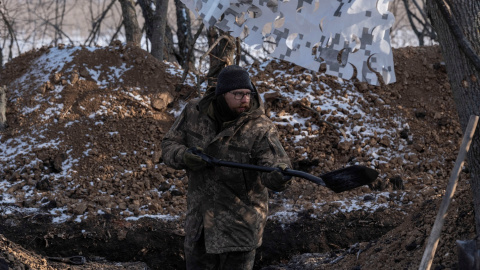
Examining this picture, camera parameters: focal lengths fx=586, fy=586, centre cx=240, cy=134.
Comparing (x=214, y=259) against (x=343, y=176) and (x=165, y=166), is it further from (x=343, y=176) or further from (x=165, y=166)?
(x=165, y=166)

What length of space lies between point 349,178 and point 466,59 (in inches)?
53.6

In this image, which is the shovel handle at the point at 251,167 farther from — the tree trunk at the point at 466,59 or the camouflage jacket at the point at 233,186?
the tree trunk at the point at 466,59

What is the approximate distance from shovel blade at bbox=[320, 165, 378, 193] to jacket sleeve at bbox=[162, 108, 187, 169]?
0.97m

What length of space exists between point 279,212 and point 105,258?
2.02m

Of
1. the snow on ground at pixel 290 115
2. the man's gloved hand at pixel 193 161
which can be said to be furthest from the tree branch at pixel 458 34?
the snow on ground at pixel 290 115

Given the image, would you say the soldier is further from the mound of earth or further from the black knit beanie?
the mound of earth

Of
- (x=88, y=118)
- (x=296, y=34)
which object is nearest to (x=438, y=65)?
(x=296, y=34)

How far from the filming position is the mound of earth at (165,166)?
621 centimetres

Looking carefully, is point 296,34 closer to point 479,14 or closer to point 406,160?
point 479,14

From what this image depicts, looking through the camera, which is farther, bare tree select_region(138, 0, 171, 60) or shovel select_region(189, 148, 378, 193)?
bare tree select_region(138, 0, 171, 60)

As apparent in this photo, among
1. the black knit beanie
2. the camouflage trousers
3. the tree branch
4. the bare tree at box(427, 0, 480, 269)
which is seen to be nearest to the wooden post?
the bare tree at box(427, 0, 480, 269)

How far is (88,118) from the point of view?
8.62m

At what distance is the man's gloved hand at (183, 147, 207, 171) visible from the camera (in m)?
3.62

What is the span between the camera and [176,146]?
12.7 feet
